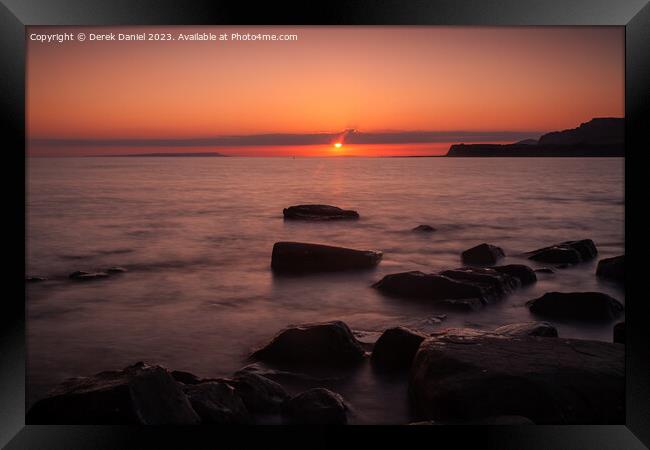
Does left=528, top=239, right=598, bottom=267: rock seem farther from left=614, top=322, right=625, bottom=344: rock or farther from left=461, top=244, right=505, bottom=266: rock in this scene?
left=614, top=322, right=625, bottom=344: rock

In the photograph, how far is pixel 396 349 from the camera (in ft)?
14.6

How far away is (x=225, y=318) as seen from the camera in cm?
612

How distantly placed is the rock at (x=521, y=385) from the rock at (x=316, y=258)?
3.23m

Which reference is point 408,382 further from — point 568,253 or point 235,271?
point 568,253

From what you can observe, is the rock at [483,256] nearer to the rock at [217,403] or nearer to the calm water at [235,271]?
the calm water at [235,271]

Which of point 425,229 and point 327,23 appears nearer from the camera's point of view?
point 327,23

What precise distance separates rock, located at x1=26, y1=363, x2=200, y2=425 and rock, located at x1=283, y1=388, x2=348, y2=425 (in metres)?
0.57

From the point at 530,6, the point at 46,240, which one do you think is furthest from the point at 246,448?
the point at 46,240

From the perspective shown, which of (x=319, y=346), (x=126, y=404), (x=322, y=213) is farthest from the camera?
(x=322, y=213)

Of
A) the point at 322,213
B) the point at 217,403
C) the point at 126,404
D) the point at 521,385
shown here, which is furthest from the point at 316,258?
the point at 322,213

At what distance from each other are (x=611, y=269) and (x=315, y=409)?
496 cm

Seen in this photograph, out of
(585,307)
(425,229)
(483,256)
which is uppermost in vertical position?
Result: (425,229)

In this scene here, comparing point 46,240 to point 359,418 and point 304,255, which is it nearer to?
point 304,255

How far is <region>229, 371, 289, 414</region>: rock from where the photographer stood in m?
3.85
